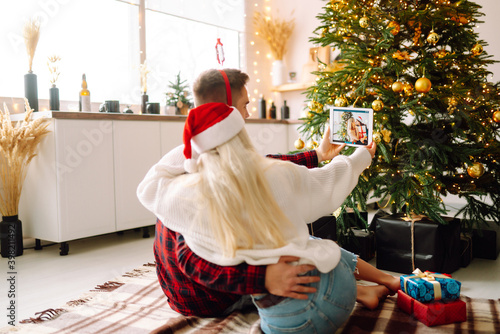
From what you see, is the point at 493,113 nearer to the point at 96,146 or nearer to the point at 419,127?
the point at 419,127

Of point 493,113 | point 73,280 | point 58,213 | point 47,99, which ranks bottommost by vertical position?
point 73,280

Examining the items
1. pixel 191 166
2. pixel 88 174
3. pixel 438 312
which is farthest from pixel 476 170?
pixel 88 174

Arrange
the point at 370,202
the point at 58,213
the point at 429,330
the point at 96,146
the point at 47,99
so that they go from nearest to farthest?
the point at 429,330 < the point at 58,213 < the point at 96,146 < the point at 47,99 < the point at 370,202

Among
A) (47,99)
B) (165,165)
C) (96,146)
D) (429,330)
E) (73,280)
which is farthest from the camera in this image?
(47,99)

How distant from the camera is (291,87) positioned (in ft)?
14.5

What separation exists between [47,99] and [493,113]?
2763 mm

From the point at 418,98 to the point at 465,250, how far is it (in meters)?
0.83

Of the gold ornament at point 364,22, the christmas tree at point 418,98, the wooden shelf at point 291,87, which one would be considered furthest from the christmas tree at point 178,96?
the gold ornament at point 364,22

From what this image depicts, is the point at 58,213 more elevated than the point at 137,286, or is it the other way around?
the point at 58,213

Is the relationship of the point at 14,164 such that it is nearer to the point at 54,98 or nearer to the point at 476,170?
the point at 54,98

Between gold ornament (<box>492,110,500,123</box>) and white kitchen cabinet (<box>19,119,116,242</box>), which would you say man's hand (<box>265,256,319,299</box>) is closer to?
gold ornament (<box>492,110,500,123</box>)

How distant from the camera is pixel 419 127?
1964mm

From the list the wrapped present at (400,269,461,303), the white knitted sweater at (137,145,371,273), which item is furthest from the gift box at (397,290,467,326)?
the white knitted sweater at (137,145,371,273)

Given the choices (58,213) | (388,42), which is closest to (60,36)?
(58,213)
